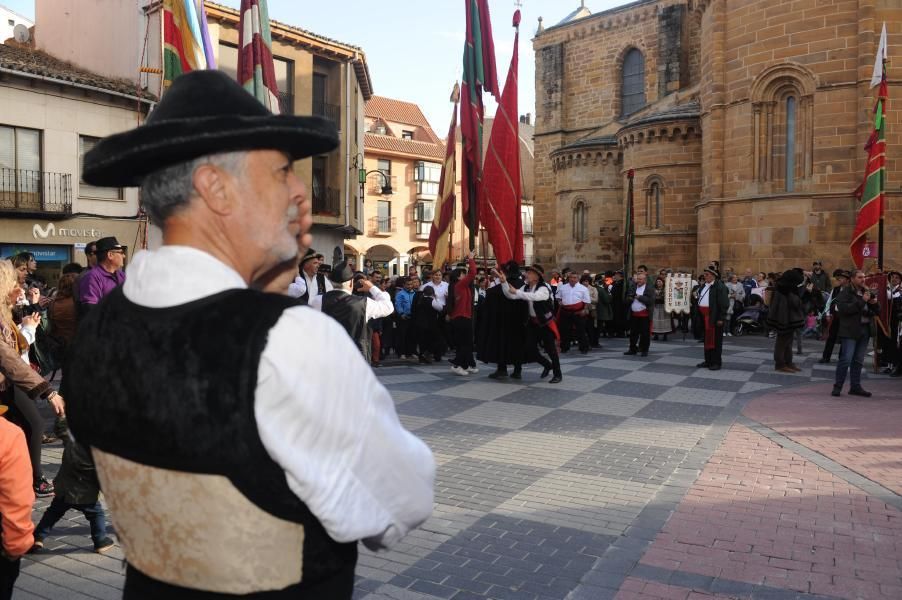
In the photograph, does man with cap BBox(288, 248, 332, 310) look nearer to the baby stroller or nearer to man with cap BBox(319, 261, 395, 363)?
man with cap BBox(319, 261, 395, 363)

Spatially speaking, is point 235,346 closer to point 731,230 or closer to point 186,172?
point 186,172

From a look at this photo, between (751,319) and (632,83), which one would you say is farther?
(632,83)

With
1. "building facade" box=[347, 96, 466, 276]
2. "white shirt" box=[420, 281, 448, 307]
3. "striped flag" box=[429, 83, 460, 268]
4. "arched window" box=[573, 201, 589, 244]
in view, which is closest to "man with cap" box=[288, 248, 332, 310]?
"striped flag" box=[429, 83, 460, 268]

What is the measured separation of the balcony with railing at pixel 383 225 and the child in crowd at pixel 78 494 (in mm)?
46734

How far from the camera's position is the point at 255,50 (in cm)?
523

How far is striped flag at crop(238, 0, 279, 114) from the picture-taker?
5215 mm

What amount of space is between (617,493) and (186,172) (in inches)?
199

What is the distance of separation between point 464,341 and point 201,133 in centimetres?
1122


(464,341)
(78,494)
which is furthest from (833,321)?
(78,494)

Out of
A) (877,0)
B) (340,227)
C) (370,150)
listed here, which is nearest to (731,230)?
(877,0)

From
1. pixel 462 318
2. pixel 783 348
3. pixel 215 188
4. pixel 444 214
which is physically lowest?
pixel 783 348

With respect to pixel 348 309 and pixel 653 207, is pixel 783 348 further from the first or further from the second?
pixel 653 207

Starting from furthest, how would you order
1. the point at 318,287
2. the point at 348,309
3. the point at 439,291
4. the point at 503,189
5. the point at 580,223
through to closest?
1. the point at 580,223
2. the point at 439,291
3. the point at 503,189
4. the point at 318,287
5. the point at 348,309

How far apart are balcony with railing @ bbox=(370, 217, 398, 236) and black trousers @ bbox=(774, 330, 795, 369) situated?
130ft
